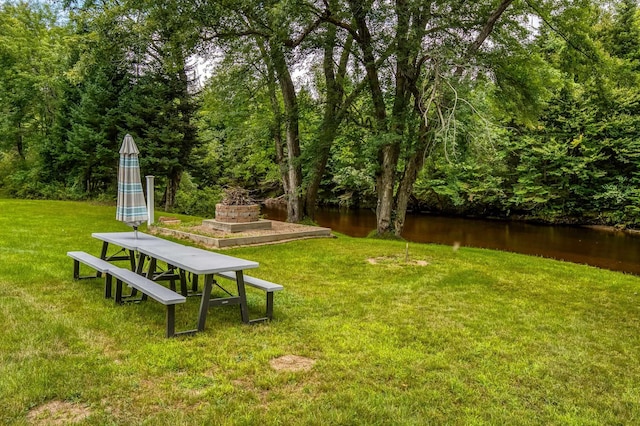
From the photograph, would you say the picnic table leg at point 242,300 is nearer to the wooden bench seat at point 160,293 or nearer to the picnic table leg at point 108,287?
the wooden bench seat at point 160,293

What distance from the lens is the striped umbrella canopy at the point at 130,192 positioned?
5.16 m

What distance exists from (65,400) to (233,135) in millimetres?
13490

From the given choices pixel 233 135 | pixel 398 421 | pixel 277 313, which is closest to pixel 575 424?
pixel 398 421

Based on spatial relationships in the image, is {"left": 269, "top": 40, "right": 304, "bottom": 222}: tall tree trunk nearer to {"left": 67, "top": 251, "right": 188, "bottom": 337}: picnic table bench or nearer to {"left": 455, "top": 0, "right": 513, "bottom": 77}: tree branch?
{"left": 455, "top": 0, "right": 513, "bottom": 77}: tree branch

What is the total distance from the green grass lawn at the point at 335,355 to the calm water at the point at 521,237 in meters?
7.56

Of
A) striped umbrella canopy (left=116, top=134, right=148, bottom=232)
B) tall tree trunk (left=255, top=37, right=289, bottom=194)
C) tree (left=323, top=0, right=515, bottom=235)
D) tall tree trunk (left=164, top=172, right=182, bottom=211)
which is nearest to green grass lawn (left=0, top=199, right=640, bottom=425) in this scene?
striped umbrella canopy (left=116, top=134, right=148, bottom=232)

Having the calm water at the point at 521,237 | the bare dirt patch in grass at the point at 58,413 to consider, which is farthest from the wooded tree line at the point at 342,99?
the bare dirt patch in grass at the point at 58,413

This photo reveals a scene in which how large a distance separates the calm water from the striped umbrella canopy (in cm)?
1114

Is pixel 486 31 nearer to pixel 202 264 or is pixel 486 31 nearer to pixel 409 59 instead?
pixel 409 59

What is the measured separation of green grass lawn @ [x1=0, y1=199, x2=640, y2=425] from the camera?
244cm

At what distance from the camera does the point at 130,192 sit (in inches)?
206

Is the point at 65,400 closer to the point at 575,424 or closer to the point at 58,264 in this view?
the point at 575,424

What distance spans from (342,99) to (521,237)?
9268 millimetres

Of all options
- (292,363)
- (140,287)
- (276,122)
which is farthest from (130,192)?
(276,122)
